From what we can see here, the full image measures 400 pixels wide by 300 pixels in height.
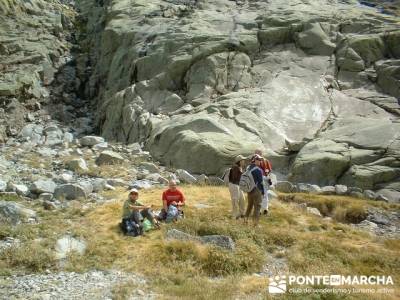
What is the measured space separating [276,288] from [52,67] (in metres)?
45.5

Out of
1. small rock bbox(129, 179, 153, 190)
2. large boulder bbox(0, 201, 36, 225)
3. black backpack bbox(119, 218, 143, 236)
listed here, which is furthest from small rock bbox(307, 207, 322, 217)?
large boulder bbox(0, 201, 36, 225)

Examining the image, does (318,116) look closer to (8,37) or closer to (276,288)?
(276,288)

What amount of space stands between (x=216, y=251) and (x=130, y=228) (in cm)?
385

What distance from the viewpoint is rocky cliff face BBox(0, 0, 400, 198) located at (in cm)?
3139

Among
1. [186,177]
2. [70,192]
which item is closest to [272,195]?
[186,177]

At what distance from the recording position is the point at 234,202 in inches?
811

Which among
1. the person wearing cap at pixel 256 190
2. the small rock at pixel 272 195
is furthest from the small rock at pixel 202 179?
the person wearing cap at pixel 256 190

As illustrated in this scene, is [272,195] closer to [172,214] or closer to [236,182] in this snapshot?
[236,182]

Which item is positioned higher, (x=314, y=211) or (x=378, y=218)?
(x=378, y=218)

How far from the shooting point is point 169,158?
108ft

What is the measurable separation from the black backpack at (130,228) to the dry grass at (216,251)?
321mm

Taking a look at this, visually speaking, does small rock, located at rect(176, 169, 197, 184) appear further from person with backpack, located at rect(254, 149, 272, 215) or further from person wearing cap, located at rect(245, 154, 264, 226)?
person wearing cap, located at rect(245, 154, 264, 226)

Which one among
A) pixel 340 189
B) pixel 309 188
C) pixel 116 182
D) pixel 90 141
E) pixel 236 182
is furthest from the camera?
pixel 90 141

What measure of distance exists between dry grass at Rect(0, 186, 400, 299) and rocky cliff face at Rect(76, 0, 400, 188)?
9377 millimetres
